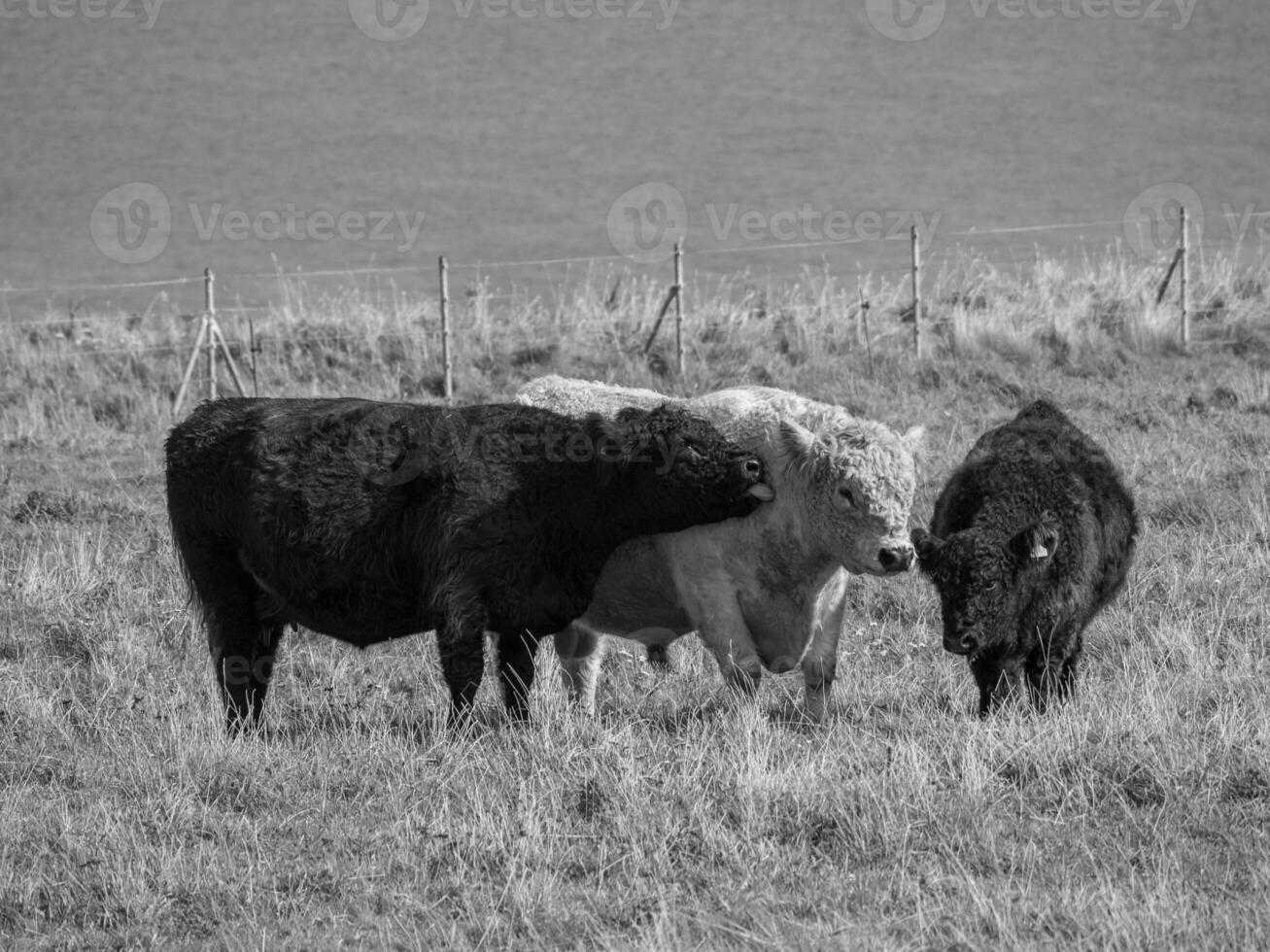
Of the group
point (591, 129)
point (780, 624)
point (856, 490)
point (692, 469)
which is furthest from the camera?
point (591, 129)

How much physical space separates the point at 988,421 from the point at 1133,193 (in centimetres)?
3633

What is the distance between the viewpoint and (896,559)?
754cm

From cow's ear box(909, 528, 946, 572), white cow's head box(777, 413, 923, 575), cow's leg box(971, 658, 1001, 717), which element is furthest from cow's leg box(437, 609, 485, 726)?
cow's leg box(971, 658, 1001, 717)

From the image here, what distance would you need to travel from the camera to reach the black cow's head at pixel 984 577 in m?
7.91

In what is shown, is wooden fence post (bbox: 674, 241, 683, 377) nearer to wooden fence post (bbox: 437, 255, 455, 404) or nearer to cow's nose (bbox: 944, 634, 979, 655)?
wooden fence post (bbox: 437, 255, 455, 404)

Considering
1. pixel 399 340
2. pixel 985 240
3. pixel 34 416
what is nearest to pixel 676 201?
pixel 985 240

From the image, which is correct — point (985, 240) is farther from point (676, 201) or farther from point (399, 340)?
point (399, 340)

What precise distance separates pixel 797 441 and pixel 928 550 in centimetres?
78

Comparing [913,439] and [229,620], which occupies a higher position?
[913,439]

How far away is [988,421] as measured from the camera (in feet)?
49.8

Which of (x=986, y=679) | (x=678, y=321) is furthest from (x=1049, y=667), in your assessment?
(x=678, y=321)

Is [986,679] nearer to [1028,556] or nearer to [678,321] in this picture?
[1028,556]

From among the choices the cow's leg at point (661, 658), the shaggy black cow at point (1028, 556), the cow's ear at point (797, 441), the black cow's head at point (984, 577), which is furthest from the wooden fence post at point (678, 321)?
the black cow's head at point (984, 577)

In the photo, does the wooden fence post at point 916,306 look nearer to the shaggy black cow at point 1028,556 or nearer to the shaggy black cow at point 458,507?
the shaggy black cow at point 1028,556
